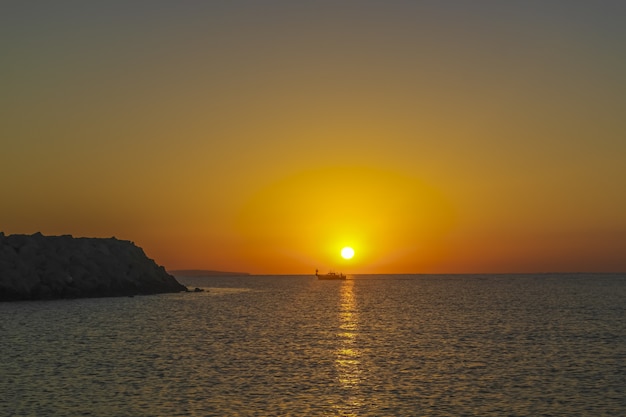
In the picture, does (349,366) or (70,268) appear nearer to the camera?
(349,366)

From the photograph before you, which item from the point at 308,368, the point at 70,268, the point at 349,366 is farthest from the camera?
the point at 70,268

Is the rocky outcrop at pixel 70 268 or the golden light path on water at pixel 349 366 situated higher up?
the rocky outcrop at pixel 70 268

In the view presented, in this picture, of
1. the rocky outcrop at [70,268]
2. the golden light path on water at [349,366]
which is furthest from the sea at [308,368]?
the rocky outcrop at [70,268]

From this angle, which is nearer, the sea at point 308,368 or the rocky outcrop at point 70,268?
the sea at point 308,368

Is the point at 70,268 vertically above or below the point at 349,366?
above

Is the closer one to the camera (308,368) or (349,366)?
(308,368)

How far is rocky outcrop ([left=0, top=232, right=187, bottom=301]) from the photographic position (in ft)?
366

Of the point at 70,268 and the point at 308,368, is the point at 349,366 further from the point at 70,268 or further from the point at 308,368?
the point at 70,268

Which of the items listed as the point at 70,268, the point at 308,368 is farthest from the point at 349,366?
the point at 70,268

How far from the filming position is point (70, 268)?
123062 millimetres

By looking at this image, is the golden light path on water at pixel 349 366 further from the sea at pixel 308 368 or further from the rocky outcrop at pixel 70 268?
the rocky outcrop at pixel 70 268

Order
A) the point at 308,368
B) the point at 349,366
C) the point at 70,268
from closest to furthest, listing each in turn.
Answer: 1. the point at 308,368
2. the point at 349,366
3. the point at 70,268

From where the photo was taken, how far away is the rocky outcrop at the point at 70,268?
366ft

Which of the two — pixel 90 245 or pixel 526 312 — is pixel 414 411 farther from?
pixel 90 245
